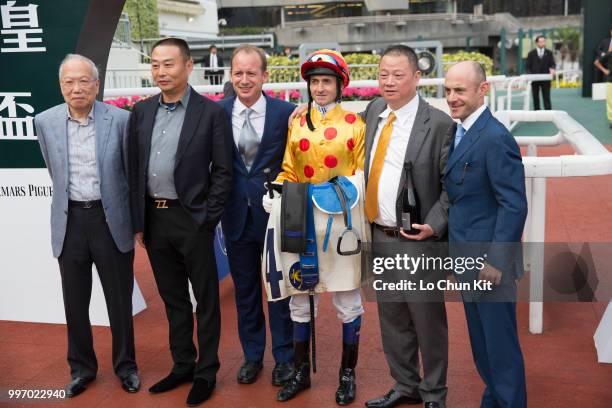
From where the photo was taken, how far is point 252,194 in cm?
360

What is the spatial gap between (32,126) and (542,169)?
3.18 meters

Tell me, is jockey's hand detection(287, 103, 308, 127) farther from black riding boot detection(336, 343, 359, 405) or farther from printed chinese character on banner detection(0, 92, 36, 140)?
printed chinese character on banner detection(0, 92, 36, 140)

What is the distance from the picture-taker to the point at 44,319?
4.82 m

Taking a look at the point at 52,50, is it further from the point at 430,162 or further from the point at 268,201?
the point at 430,162

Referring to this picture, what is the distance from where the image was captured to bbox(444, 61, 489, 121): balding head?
9.29 feet

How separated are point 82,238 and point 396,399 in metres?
1.85

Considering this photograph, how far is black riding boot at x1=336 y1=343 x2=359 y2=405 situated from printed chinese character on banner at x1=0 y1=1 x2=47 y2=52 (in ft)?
8.96

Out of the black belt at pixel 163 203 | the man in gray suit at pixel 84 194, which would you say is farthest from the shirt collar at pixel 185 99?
the black belt at pixel 163 203

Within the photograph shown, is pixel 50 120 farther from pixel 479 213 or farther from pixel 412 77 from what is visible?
A: pixel 479 213

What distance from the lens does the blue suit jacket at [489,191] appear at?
108 inches

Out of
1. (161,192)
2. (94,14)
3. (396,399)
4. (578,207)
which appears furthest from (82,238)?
(578,207)

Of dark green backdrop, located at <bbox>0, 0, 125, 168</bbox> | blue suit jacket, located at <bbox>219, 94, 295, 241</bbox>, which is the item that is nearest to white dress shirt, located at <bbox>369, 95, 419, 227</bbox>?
blue suit jacket, located at <bbox>219, 94, 295, 241</bbox>

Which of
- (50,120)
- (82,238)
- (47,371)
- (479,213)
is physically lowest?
(47,371)

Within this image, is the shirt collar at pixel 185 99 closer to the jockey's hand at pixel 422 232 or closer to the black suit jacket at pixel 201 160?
the black suit jacket at pixel 201 160
